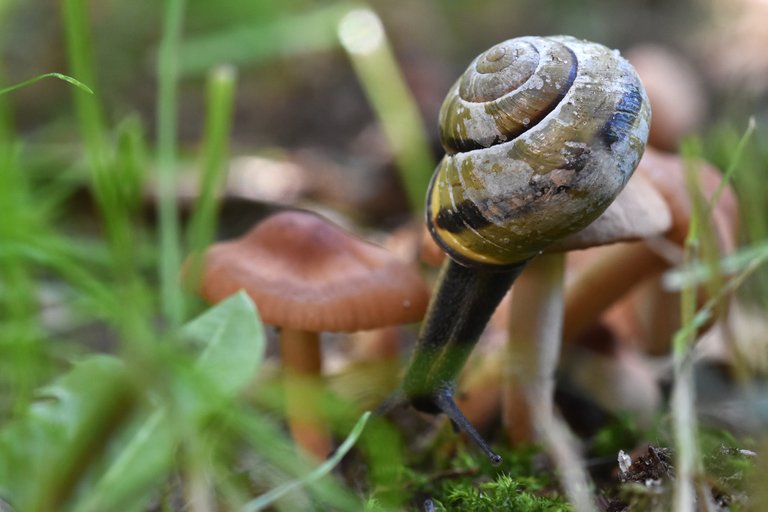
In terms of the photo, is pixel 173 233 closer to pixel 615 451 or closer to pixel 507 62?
pixel 507 62

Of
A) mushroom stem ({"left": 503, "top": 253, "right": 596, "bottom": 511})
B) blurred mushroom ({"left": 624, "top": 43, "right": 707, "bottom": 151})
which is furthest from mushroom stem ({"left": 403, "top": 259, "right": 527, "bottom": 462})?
blurred mushroom ({"left": 624, "top": 43, "right": 707, "bottom": 151})

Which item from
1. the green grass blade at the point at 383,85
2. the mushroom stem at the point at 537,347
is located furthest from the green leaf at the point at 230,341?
the green grass blade at the point at 383,85

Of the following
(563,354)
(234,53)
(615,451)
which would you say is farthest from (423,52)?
(615,451)

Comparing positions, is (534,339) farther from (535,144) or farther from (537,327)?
(535,144)

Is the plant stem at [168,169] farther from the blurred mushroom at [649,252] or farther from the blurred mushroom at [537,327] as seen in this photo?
the blurred mushroom at [649,252]

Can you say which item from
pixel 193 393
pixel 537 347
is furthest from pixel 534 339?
pixel 193 393

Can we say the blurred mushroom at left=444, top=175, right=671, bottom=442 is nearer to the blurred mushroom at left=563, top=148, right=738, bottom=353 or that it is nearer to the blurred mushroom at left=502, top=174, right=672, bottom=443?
the blurred mushroom at left=502, top=174, right=672, bottom=443
